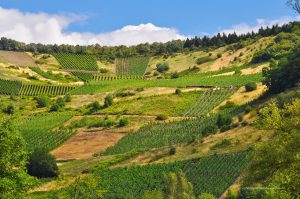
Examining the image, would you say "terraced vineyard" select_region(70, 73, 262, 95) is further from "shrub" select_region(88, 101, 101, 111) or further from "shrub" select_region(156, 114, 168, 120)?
"shrub" select_region(156, 114, 168, 120)

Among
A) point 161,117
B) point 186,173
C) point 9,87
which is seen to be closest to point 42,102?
point 9,87

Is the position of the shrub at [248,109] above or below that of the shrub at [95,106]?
above

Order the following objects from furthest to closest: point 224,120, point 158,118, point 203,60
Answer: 1. point 203,60
2. point 158,118
3. point 224,120

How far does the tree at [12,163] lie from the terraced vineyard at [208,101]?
92323mm

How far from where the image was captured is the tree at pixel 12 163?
21.2 metres

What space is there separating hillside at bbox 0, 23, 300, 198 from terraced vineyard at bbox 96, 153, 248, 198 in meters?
0.14

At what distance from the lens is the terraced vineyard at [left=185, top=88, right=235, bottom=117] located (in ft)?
384

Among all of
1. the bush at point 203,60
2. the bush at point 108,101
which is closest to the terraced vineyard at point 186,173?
the bush at point 108,101

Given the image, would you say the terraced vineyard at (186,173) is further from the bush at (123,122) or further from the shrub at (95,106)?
the shrub at (95,106)

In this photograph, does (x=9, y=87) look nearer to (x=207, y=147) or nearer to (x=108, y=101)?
(x=108, y=101)

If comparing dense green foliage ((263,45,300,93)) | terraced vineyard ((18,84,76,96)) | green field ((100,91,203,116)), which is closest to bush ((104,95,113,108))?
green field ((100,91,203,116))

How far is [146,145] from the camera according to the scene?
91.8 m

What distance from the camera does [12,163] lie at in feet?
72.6

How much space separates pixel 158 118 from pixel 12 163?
93.8 m
